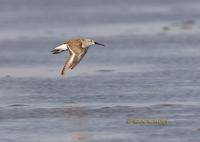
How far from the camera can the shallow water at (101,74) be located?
10969mm

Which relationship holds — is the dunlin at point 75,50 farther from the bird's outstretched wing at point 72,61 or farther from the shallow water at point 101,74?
the shallow water at point 101,74

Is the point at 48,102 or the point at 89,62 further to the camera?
the point at 89,62

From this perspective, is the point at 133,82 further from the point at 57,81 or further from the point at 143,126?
the point at 143,126

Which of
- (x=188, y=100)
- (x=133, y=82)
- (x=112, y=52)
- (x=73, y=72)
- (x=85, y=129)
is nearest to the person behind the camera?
(x=85, y=129)

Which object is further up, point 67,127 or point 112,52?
point 112,52

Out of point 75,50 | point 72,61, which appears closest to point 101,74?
point 75,50

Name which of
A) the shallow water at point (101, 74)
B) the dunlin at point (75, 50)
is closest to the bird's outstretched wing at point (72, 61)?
the dunlin at point (75, 50)

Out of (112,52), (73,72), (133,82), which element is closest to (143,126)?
(133,82)

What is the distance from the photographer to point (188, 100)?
12562 mm

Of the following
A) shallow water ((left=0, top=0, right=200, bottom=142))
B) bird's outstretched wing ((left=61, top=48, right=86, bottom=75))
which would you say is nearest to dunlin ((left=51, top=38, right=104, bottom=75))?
bird's outstretched wing ((left=61, top=48, right=86, bottom=75))

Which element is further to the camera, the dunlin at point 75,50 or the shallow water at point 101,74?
the dunlin at point 75,50

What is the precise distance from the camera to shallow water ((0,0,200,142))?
11.0 m

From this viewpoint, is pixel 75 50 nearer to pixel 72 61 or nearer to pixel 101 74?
pixel 72 61

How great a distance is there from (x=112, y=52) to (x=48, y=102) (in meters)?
4.32
